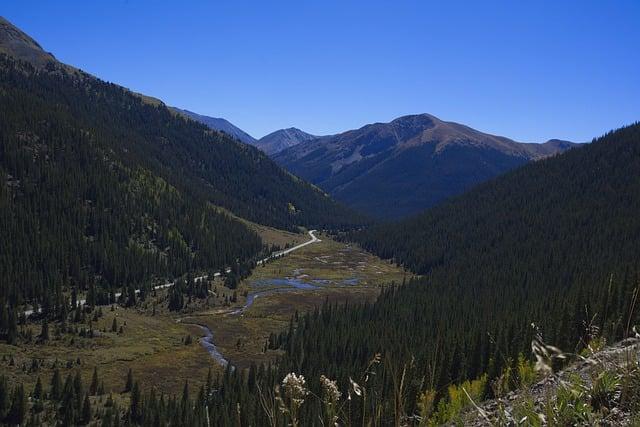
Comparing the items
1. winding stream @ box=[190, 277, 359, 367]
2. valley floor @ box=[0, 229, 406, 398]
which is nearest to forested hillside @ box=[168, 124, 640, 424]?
valley floor @ box=[0, 229, 406, 398]

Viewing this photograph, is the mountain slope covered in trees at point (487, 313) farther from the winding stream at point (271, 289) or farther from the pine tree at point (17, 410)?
the pine tree at point (17, 410)

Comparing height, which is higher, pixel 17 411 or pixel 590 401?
pixel 590 401

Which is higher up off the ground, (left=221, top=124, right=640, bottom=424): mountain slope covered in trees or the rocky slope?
the rocky slope

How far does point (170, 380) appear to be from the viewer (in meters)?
81.9

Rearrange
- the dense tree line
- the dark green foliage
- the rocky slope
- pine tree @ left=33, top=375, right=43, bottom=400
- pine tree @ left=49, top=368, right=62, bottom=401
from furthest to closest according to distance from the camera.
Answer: pine tree @ left=49, top=368, right=62, bottom=401 → pine tree @ left=33, top=375, right=43, bottom=400 → the dark green foliage → the dense tree line → the rocky slope

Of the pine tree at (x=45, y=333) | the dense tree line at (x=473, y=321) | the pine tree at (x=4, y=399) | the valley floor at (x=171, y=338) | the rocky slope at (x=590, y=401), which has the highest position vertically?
the rocky slope at (x=590, y=401)

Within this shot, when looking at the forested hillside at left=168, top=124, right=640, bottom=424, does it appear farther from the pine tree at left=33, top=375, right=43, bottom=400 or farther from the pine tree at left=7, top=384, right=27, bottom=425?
the pine tree at left=33, top=375, right=43, bottom=400

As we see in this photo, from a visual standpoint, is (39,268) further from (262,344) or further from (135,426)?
(135,426)

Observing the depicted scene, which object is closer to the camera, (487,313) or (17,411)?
(17,411)

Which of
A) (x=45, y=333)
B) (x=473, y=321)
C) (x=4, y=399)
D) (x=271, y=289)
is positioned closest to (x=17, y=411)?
(x=4, y=399)

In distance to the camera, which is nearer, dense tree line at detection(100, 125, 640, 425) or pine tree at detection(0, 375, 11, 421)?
dense tree line at detection(100, 125, 640, 425)

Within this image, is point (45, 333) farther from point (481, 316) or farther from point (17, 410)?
point (481, 316)

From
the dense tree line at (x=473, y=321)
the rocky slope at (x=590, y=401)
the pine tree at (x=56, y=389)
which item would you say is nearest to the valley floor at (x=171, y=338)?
the pine tree at (x=56, y=389)

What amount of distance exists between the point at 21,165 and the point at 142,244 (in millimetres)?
50038
